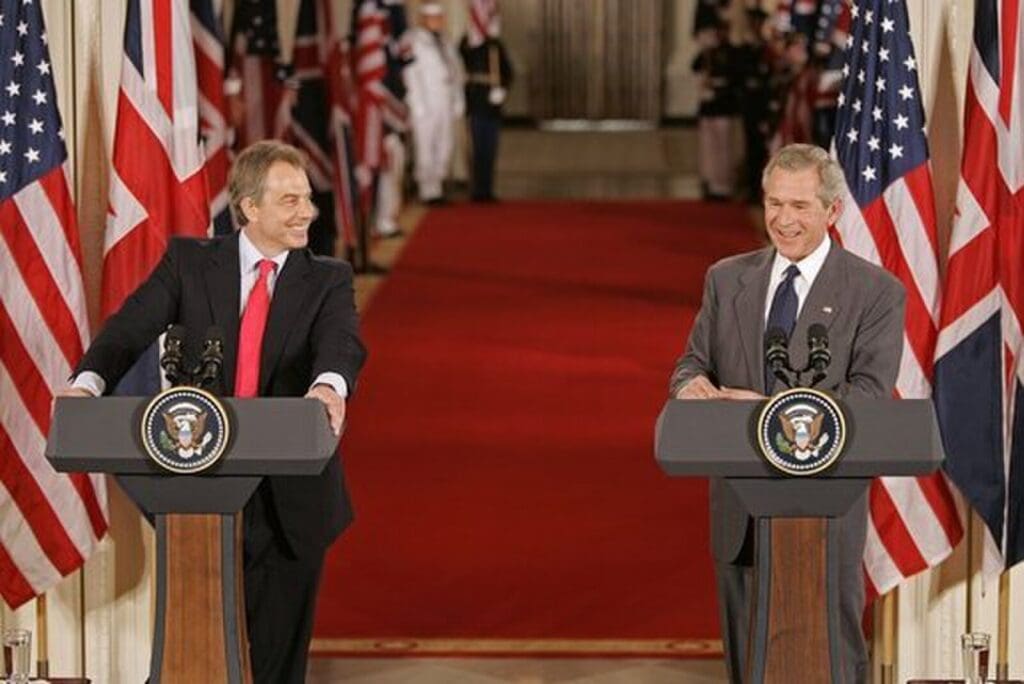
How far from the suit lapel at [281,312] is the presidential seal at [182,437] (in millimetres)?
894

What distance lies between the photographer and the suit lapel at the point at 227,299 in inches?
267

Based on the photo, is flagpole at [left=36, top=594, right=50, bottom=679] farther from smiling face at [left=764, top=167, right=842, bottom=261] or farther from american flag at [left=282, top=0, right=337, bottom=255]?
american flag at [left=282, top=0, right=337, bottom=255]

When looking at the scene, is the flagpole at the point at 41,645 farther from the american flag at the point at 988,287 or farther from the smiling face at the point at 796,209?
the american flag at the point at 988,287

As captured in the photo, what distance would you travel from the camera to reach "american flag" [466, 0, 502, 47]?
79.5ft

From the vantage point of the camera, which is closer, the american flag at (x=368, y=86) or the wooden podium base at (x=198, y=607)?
the wooden podium base at (x=198, y=607)

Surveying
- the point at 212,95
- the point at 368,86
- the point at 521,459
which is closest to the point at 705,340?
the point at 212,95

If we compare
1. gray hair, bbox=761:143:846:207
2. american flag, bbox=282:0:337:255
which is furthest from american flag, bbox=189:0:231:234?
american flag, bbox=282:0:337:255

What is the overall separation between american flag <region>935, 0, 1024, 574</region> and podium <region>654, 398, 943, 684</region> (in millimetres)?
→ 1450

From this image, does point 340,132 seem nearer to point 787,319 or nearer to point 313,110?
point 313,110

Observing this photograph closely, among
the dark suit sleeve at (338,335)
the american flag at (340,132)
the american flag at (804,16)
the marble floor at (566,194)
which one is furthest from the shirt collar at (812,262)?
the american flag at (804,16)

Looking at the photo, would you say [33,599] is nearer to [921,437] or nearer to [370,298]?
[921,437]

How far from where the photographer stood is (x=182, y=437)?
5883mm

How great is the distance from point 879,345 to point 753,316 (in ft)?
1.27

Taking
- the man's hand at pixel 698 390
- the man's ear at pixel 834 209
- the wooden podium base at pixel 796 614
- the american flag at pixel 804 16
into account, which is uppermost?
the man's ear at pixel 834 209
